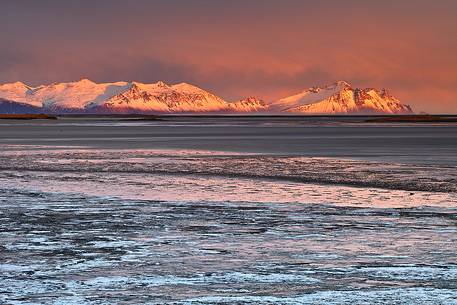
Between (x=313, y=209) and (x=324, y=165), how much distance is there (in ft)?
44.0

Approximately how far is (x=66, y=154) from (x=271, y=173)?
15.1 m

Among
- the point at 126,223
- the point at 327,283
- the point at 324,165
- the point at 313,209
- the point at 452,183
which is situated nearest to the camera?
the point at 327,283

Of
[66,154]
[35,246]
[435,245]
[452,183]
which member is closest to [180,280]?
[35,246]

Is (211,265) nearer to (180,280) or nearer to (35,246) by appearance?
(180,280)

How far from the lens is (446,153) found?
3844 cm

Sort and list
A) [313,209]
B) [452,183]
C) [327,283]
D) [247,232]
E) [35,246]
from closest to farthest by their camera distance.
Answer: [327,283]
[35,246]
[247,232]
[313,209]
[452,183]

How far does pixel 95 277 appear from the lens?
34.3 feet

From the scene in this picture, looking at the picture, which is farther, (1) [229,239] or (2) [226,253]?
(1) [229,239]

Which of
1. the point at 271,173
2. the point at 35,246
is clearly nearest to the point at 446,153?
the point at 271,173

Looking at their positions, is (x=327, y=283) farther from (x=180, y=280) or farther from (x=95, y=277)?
(x=95, y=277)

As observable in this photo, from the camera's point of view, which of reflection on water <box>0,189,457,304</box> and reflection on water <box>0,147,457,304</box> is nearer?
reflection on water <box>0,189,457,304</box>

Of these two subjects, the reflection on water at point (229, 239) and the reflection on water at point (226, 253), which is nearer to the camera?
the reflection on water at point (226, 253)

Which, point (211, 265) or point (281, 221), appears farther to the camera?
point (281, 221)

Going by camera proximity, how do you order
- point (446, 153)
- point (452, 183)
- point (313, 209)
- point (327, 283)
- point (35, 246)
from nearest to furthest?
point (327, 283), point (35, 246), point (313, 209), point (452, 183), point (446, 153)
